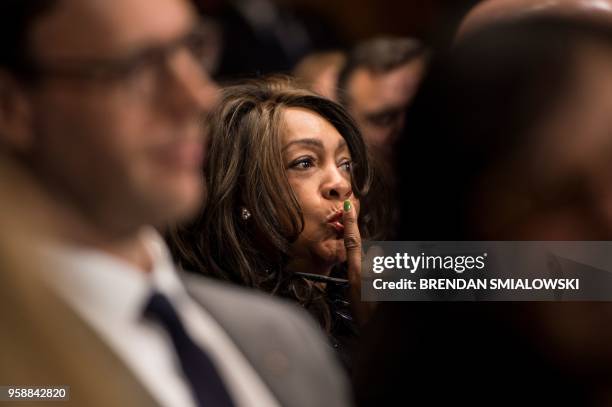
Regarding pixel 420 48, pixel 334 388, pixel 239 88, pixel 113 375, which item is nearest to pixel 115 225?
pixel 113 375

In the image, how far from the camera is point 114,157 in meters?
0.93

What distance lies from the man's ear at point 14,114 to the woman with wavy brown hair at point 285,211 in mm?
445

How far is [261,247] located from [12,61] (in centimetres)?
57

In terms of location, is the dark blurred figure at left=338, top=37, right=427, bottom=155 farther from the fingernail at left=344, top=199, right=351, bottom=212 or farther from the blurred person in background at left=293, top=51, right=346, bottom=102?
the fingernail at left=344, top=199, right=351, bottom=212

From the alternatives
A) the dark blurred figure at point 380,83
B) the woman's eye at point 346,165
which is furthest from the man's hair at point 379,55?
the woman's eye at point 346,165

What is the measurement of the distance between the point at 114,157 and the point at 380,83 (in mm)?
1405

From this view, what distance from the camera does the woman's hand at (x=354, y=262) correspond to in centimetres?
138

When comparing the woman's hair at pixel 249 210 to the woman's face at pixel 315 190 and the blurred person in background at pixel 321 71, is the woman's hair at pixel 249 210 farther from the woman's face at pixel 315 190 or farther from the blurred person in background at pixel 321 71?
the blurred person in background at pixel 321 71

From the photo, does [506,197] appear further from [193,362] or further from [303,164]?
[193,362]

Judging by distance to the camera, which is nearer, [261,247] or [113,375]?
[113,375]

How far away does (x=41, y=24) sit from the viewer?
0.90 metres

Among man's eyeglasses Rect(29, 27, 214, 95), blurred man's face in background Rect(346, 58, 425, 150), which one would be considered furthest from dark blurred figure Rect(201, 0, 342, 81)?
man's eyeglasses Rect(29, 27, 214, 95)

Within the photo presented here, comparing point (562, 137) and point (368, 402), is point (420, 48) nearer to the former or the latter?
point (562, 137)

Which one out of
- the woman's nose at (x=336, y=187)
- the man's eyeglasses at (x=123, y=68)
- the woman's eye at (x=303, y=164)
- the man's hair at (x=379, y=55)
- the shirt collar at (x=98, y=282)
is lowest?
the shirt collar at (x=98, y=282)
